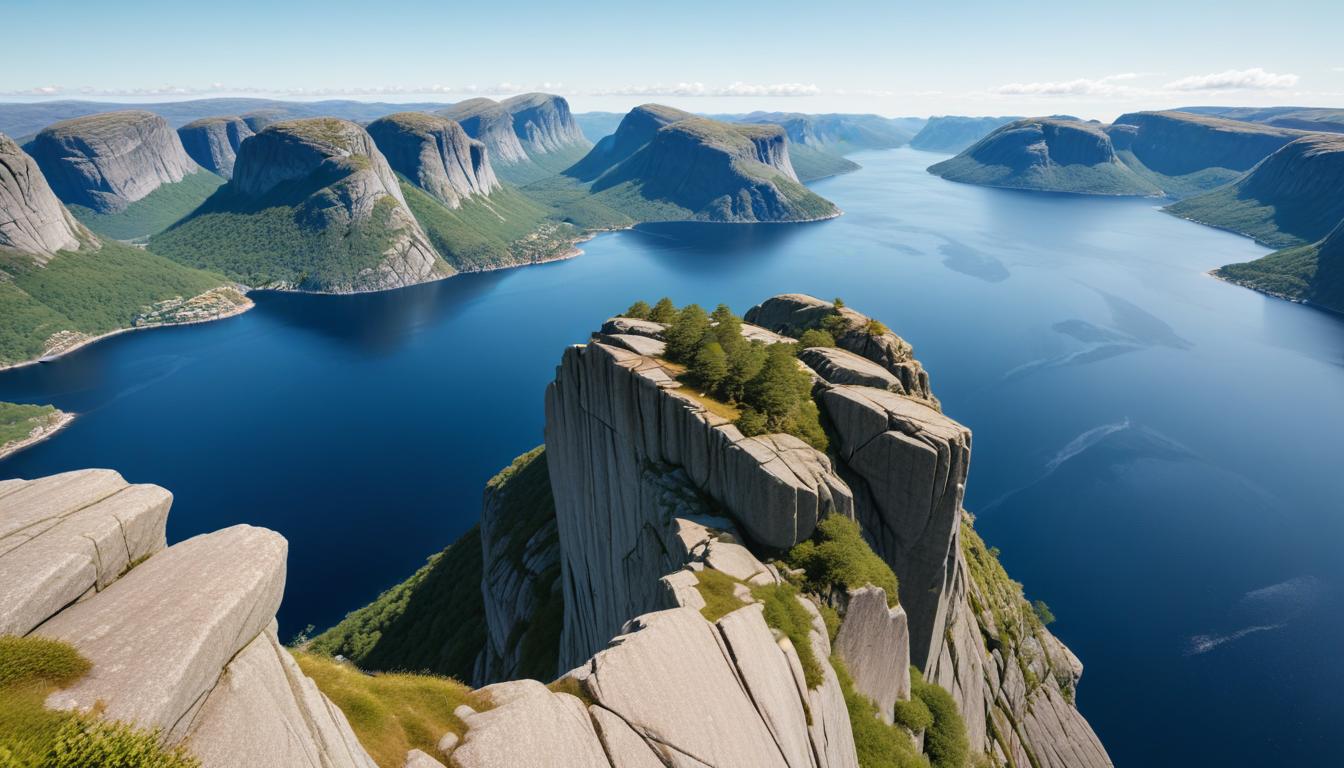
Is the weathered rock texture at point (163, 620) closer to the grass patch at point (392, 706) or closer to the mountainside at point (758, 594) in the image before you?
the grass patch at point (392, 706)

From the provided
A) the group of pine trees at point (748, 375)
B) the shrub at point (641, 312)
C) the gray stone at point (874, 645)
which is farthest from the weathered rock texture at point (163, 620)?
the shrub at point (641, 312)

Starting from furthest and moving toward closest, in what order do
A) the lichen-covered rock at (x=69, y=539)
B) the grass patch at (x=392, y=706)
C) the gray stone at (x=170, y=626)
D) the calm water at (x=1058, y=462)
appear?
1. the calm water at (x=1058, y=462)
2. the grass patch at (x=392, y=706)
3. the lichen-covered rock at (x=69, y=539)
4. the gray stone at (x=170, y=626)

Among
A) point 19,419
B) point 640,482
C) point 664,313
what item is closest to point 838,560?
point 640,482

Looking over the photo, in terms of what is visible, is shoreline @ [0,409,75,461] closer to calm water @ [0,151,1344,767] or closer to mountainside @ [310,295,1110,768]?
calm water @ [0,151,1344,767]

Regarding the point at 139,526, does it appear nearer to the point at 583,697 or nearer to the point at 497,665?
the point at 583,697

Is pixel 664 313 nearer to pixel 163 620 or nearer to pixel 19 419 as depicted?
pixel 163 620

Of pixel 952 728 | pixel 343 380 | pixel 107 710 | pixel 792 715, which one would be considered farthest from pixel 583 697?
pixel 343 380
